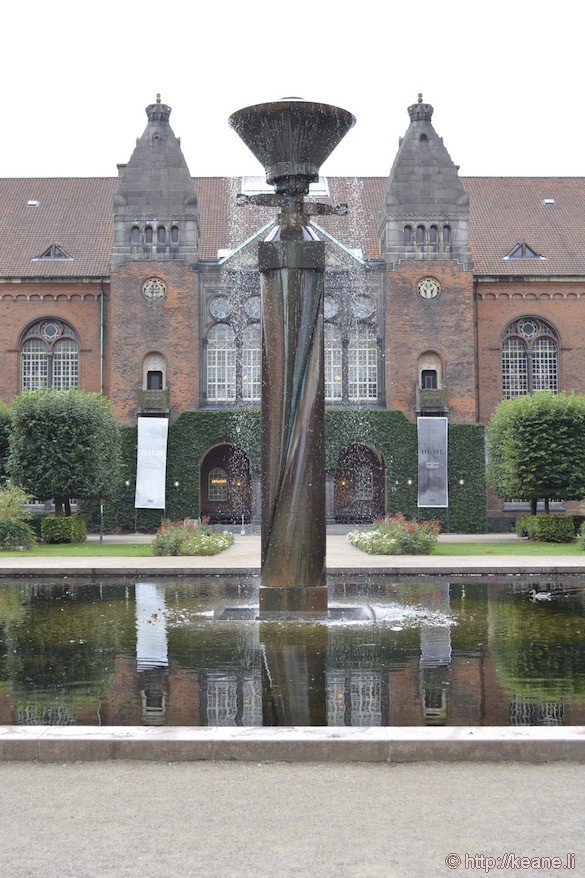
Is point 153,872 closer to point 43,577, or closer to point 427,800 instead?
point 427,800

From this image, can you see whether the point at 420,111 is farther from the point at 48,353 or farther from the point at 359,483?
the point at 48,353

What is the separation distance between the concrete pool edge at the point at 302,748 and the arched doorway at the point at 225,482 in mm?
38712

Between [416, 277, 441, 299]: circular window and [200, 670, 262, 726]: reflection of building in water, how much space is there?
121 feet

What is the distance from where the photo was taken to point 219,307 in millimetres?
45031

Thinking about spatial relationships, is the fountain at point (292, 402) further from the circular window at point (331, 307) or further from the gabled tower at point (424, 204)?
the circular window at point (331, 307)

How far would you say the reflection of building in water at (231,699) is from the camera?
7090 mm

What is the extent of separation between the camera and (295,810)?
5379 millimetres

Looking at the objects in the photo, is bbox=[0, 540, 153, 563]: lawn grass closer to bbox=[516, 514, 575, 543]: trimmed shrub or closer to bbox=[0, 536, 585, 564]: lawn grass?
bbox=[0, 536, 585, 564]: lawn grass

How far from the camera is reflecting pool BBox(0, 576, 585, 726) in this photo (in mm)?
7328

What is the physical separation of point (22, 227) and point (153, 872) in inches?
1917

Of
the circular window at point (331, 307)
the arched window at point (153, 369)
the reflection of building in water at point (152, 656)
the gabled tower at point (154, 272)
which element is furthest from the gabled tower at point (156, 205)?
the reflection of building in water at point (152, 656)

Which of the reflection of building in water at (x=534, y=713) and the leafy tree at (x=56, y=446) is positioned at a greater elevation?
the leafy tree at (x=56, y=446)

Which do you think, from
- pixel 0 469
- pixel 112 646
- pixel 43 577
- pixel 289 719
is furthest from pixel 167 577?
pixel 0 469

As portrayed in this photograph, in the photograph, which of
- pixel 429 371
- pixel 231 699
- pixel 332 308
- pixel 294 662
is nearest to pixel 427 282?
pixel 429 371
